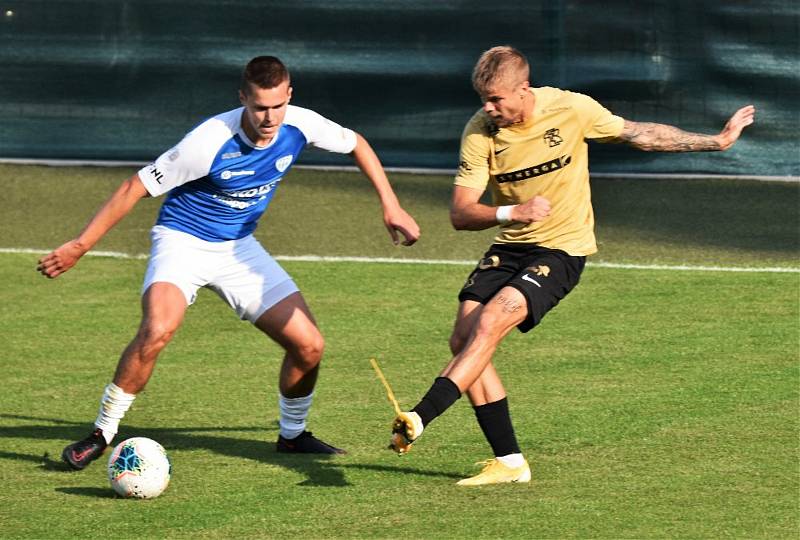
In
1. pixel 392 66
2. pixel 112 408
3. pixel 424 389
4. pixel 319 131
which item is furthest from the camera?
pixel 392 66

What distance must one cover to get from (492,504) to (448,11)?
10238mm

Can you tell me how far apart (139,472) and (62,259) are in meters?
1.11

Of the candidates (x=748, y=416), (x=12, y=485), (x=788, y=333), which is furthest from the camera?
(x=788, y=333)

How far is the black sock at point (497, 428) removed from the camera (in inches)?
309

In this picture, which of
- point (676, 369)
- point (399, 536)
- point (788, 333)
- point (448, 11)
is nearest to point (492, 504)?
point (399, 536)

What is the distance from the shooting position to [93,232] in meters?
7.95

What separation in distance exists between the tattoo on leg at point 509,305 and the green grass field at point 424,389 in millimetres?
867

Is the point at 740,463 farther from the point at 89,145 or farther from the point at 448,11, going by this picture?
the point at 89,145

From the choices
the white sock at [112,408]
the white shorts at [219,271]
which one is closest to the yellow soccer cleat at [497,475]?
the white shorts at [219,271]

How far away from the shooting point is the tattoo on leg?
7723 mm

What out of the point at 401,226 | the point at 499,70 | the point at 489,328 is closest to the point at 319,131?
the point at 401,226

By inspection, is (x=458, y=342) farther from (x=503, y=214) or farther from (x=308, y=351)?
(x=308, y=351)

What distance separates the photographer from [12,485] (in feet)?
26.3

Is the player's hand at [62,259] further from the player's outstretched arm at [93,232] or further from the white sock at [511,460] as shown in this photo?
the white sock at [511,460]
